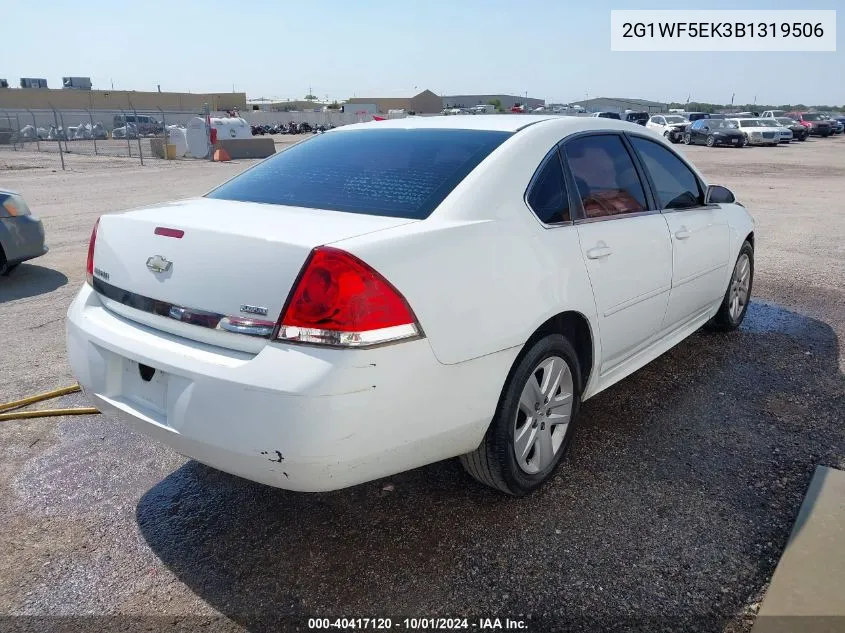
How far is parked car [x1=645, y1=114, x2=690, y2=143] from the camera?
37656 mm

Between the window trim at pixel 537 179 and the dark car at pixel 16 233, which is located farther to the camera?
the dark car at pixel 16 233

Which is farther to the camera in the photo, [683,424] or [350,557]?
[683,424]

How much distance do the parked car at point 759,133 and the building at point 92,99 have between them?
1900 inches

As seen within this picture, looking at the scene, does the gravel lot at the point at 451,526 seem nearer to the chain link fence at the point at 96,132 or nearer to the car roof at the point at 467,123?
the car roof at the point at 467,123

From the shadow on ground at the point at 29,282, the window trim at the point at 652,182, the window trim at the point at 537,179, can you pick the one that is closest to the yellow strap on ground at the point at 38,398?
the shadow on ground at the point at 29,282

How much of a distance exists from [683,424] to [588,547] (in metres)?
1.39

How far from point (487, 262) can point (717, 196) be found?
281cm

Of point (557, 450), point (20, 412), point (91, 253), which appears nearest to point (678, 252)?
point (557, 450)

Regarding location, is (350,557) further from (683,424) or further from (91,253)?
(683,424)

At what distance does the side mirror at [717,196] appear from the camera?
4.63 m

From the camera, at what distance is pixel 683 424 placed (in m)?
3.80

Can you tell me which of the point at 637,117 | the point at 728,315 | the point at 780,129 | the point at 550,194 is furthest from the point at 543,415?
the point at 637,117

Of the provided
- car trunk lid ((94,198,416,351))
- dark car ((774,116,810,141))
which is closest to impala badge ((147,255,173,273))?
car trunk lid ((94,198,416,351))

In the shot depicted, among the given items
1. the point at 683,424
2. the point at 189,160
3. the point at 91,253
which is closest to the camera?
the point at 91,253
